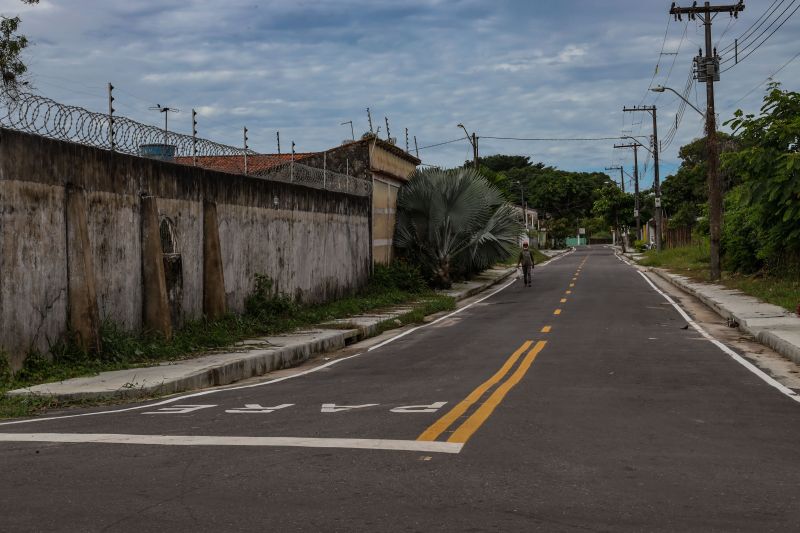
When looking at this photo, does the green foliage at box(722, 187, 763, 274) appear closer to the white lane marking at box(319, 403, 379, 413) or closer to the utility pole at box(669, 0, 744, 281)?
the utility pole at box(669, 0, 744, 281)

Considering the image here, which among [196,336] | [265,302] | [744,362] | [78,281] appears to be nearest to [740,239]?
[265,302]

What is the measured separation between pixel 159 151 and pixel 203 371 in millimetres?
5124

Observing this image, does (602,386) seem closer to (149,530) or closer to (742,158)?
(149,530)

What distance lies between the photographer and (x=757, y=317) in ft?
65.4

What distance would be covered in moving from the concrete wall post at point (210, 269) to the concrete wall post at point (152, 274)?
2442 mm

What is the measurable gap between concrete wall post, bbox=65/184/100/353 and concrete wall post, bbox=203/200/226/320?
15.5 feet

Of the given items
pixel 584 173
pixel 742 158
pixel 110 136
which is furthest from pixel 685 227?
pixel 584 173

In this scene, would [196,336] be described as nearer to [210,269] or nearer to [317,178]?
[210,269]

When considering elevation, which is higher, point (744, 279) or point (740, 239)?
point (740, 239)

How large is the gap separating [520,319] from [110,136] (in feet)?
36.1

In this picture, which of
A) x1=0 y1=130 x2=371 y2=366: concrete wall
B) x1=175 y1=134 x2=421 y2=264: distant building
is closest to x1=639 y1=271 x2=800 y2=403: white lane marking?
x1=0 y1=130 x2=371 y2=366: concrete wall

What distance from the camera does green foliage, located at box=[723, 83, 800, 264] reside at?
25.0m

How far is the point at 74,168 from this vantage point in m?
13.8

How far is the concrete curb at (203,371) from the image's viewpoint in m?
11.4
